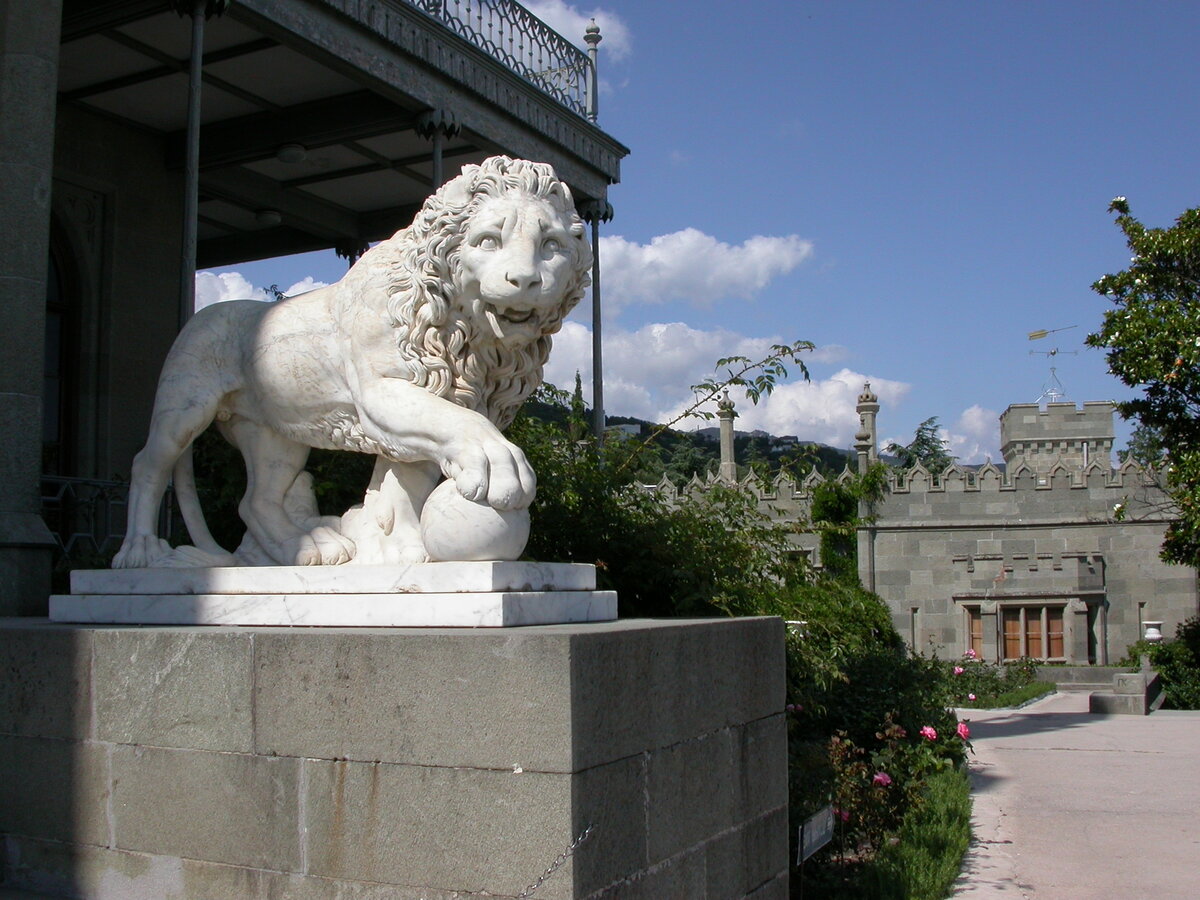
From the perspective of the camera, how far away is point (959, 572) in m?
22.8

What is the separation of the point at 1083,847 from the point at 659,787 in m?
4.78

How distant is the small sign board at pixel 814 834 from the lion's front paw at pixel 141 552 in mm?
2803

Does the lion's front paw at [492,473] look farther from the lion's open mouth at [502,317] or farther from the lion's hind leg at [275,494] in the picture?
the lion's hind leg at [275,494]

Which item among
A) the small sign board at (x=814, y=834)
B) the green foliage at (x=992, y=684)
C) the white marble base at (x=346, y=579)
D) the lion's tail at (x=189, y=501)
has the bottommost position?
the green foliage at (x=992, y=684)

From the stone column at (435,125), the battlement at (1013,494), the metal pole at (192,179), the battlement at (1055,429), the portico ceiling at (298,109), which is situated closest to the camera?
the metal pole at (192,179)

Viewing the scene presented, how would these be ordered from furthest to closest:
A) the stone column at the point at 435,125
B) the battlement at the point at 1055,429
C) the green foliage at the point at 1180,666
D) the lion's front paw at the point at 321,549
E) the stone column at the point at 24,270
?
the battlement at the point at 1055,429 → the green foliage at the point at 1180,666 → the stone column at the point at 435,125 → the stone column at the point at 24,270 → the lion's front paw at the point at 321,549

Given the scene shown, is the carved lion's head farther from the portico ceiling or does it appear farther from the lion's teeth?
the portico ceiling

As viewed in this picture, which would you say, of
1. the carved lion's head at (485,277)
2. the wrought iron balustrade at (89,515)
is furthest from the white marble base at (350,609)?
the wrought iron balustrade at (89,515)

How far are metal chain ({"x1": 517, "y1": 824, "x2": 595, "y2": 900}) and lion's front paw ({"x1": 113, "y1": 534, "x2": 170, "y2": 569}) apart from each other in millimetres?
1838

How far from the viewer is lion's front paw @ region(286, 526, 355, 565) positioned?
3684 mm

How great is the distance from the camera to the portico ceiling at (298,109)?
9320 mm

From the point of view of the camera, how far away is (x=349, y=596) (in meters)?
3.28

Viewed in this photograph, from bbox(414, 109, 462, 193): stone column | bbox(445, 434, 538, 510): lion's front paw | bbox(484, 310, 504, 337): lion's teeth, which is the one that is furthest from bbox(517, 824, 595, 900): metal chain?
bbox(414, 109, 462, 193): stone column

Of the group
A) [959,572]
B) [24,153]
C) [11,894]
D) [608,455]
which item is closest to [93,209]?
[24,153]
